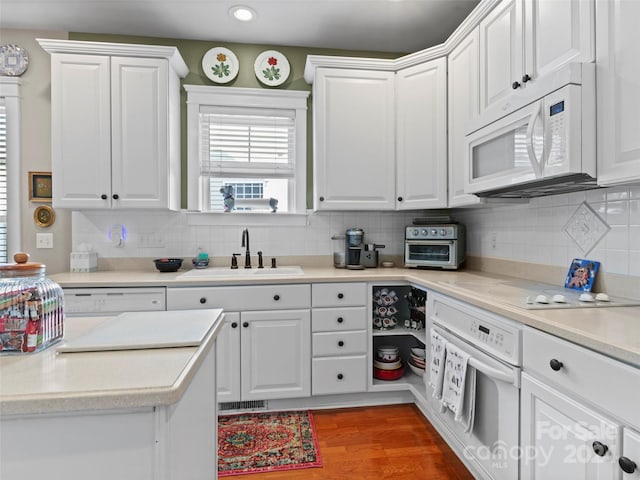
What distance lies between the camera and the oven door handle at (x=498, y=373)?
132 centimetres

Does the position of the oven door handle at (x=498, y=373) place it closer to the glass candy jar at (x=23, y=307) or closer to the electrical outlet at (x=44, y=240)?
the glass candy jar at (x=23, y=307)

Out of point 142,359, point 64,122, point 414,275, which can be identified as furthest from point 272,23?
point 142,359

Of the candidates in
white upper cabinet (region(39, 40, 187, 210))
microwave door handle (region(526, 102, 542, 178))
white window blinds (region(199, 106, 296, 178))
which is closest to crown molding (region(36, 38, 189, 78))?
white upper cabinet (region(39, 40, 187, 210))

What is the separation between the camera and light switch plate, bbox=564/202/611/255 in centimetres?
166

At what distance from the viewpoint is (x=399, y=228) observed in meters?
3.06

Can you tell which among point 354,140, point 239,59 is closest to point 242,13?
point 239,59

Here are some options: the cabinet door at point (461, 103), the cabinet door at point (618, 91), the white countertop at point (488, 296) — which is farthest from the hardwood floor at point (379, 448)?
the cabinet door at point (618, 91)

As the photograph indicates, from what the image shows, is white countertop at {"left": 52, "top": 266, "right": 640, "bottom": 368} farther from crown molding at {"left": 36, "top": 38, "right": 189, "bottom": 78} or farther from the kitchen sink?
crown molding at {"left": 36, "top": 38, "right": 189, "bottom": 78}

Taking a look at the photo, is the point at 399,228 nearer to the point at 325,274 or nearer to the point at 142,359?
the point at 325,274

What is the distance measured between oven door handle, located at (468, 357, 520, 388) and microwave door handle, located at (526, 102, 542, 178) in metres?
0.80

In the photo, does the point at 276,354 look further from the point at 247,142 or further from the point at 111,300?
the point at 247,142

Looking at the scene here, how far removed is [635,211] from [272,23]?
2.49 m

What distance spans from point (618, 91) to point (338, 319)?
1.79m

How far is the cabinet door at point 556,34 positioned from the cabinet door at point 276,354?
182 cm
